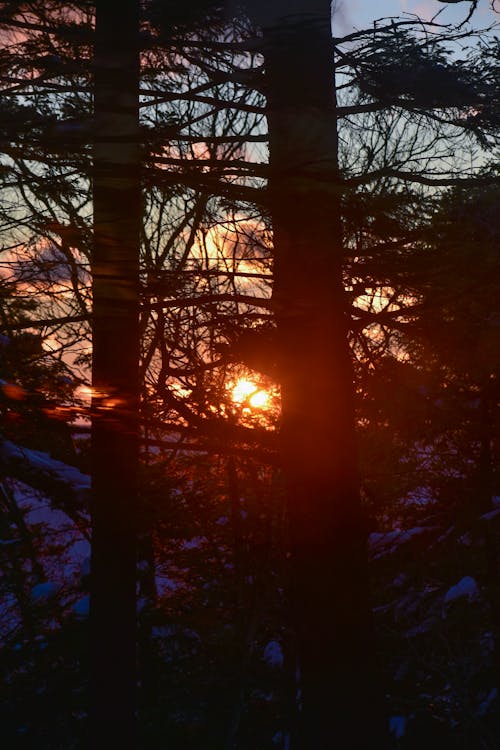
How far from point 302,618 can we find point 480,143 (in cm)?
433

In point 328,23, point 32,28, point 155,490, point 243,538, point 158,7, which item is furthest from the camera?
point 243,538

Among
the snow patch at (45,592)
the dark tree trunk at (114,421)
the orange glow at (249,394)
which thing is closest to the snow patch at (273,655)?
the snow patch at (45,592)

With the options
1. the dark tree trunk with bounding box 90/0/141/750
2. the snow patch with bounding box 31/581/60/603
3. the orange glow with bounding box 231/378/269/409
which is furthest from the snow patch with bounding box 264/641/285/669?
the dark tree trunk with bounding box 90/0/141/750

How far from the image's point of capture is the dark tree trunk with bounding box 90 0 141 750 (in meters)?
6.21

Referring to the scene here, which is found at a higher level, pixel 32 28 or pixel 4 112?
pixel 32 28

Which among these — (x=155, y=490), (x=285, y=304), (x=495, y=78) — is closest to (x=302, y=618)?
(x=285, y=304)

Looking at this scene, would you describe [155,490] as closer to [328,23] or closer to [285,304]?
[285,304]

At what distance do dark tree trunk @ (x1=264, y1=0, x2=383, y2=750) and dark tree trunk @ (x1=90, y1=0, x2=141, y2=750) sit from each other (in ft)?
4.26

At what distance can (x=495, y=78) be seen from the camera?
263 inches

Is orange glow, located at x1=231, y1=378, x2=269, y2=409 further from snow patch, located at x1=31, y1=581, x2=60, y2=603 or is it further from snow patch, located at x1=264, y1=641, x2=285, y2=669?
snow patch, located at x1=31, y1=581, x2=60, y2=603

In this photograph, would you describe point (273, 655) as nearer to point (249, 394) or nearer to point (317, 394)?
point (249, 394)

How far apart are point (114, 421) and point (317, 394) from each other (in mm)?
1885

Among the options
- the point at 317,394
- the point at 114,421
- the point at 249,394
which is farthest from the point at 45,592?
the point at 317,394

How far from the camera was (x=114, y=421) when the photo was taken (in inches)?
253
